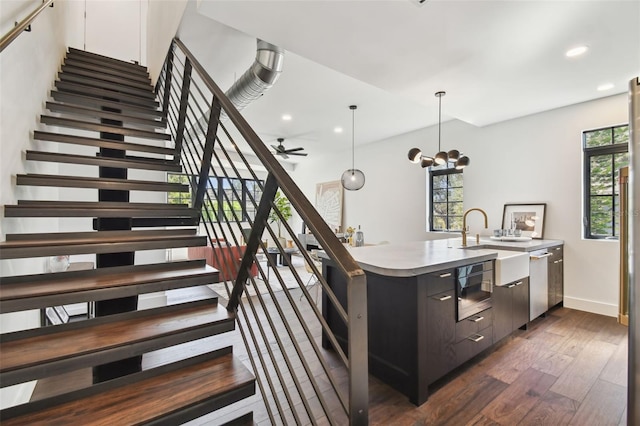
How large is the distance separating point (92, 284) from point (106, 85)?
2304 mm

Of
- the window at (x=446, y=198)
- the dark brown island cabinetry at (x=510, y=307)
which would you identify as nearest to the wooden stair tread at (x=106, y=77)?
the dark brown island cabinetry at (x=510, y=307)

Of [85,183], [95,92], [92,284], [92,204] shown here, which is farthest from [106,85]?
[92,284]

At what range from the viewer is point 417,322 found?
6.22 feet

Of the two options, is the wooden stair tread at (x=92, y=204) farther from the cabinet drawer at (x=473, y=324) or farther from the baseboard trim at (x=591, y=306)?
the baseboard trim at (x=591, y=306)

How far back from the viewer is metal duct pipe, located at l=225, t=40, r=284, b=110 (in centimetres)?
262

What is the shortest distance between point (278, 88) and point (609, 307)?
4996 millimetres

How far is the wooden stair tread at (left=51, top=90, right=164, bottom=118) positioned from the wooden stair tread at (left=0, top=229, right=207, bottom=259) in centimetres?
147

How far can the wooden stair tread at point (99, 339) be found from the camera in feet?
3.42

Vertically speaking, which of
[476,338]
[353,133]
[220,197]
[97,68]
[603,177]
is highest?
[353,133]

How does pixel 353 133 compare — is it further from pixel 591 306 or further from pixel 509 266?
pixel 591 306

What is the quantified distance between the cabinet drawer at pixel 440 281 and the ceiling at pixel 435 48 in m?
1.84

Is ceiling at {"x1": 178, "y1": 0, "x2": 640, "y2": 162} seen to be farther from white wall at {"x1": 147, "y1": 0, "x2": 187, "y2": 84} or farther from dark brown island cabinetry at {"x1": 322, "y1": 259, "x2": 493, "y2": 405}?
dark brown island cabinetry at {"x1": 322, "y1": 259, "x2": 493, "y2": 405}

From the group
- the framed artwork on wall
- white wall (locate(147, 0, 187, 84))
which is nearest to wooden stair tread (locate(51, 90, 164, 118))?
white wall (locate(147, 0, 187, 84))

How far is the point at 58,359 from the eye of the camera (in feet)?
3.48
